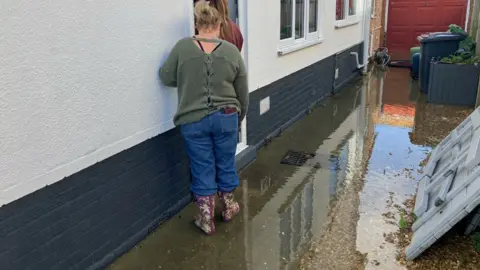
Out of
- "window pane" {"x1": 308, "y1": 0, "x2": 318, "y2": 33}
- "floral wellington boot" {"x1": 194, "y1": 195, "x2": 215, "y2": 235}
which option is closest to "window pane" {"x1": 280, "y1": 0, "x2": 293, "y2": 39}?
"window pane" {"x1": 308, "y1": 0, "x2": 318, "y2": 33}

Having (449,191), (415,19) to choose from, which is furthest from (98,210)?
(415,19)

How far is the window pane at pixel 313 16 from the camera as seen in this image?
695cm

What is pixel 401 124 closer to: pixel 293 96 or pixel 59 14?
pixel 293 96

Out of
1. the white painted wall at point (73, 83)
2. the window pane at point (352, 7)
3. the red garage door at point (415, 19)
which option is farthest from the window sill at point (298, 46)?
the red garage door at point (415, 19)

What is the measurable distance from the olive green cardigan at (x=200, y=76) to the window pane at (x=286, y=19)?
2.79 meters

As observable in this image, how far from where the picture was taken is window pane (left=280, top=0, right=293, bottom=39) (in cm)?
573

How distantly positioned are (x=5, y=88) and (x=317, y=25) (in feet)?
19.3

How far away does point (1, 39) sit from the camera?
2.06m

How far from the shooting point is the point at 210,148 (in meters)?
3.24

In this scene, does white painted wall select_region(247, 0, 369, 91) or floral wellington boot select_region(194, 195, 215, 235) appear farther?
white painted wall select_region(247, 0, 369, 91)

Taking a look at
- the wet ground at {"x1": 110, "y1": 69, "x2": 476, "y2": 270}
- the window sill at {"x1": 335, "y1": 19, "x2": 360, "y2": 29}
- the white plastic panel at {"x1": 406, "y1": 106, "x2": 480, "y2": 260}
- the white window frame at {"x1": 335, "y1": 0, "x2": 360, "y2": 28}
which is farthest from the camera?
the white window frame at {"x1": 335, "y1": 0, "x2": 360, "y2": 28}

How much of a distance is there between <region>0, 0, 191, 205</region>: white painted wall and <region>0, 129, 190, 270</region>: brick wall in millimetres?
101

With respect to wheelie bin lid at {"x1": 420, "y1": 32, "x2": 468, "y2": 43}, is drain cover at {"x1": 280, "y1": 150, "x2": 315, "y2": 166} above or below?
below

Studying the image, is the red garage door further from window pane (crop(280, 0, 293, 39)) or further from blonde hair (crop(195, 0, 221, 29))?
blonde hair (crop(195, 0, 221, 29))
